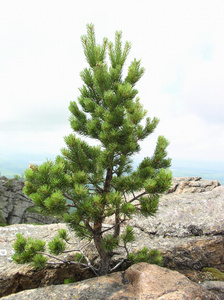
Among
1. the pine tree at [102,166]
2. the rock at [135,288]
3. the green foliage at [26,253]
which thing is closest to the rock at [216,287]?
the rock at [135,288]

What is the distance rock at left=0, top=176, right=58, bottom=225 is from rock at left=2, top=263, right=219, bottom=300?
40967 mm

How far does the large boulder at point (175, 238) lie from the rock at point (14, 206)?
34771 millimetres

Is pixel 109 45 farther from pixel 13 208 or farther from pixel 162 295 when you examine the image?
pixel 13 208

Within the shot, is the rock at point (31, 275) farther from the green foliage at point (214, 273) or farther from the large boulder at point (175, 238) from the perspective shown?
the green foliage at point (214, 273)

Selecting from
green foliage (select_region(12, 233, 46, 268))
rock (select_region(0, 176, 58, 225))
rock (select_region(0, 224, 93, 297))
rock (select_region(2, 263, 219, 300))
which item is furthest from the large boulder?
rock (select_region(0, 176, 58, 225))

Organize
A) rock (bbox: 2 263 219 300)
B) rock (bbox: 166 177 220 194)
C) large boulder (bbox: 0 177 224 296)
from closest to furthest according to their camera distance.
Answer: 1. rock (bbox: 2 263 219 300)
2. large boulder (bbox: 0 177 224 296)
3. rock (bbox: 166 177 220 194)

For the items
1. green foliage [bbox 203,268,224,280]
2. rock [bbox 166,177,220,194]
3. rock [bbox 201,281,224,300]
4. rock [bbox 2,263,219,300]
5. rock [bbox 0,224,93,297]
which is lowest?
green foliage [bbox 203,268,224,280]

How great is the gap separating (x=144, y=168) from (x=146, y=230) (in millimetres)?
→ 5448

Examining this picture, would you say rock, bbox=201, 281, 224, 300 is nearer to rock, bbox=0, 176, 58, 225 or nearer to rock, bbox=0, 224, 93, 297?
rock, bbox=0, 224, 93, 297

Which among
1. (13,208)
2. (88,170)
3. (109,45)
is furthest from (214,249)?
(13,208)

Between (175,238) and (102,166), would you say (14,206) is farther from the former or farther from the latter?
(102,166)

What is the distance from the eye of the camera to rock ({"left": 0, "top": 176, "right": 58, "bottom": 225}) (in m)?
41.2

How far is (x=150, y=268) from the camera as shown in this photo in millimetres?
5727

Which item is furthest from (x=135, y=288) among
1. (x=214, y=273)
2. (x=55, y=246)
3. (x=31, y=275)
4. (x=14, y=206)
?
(x=14, y=206)
